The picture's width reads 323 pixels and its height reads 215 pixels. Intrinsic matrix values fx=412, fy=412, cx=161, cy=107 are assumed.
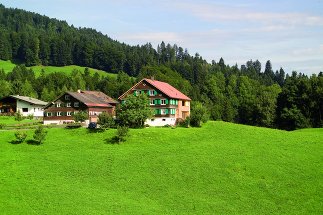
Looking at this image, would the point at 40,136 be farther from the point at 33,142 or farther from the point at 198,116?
the point at 198,116

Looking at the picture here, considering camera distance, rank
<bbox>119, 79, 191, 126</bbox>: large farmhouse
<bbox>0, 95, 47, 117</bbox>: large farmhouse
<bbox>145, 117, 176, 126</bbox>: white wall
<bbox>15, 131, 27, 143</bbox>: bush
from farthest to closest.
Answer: <bbox>0, 95, 47, 117</bbox>: large farmhouse < <bbox>119, 79, 191, 126</bbox>: large farmhouse < <bbox>145, 117, 176, 126</bbox>: white wall < <bbox>15, 131, 27, 143</bbox>: bush

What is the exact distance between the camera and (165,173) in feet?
176

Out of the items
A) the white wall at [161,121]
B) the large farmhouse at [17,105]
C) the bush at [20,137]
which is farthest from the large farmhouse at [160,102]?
the large farmhouse at [17,105]

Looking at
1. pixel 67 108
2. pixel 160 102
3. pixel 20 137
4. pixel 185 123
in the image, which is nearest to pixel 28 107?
pixel 67 108

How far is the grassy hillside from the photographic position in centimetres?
4412

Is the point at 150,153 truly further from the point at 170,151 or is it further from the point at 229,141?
the point at 229,141

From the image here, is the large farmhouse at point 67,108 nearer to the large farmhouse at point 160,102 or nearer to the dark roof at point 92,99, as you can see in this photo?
the dark roof at point 92,99

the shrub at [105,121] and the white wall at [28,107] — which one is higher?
the white wall at [28,107]

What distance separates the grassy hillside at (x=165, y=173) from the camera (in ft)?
145

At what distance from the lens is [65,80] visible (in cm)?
16600

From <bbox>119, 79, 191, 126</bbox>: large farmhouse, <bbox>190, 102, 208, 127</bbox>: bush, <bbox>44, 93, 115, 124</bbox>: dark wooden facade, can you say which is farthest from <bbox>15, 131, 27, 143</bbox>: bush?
<bbox>190, 102, 208, 127</bbox>: bush

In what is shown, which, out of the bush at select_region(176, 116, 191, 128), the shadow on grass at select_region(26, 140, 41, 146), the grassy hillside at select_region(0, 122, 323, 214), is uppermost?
the bush at select_region(176, 116, 191, 128)

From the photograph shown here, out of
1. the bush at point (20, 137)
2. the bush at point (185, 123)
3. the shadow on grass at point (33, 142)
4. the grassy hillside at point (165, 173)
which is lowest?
the grassy hillside at point (165, 173)

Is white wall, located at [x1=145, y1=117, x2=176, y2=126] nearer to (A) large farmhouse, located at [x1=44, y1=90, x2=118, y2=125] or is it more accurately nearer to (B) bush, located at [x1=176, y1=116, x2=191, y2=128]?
(B) bush, located at [x1=176, y1=116, x2=191, y2=128]
